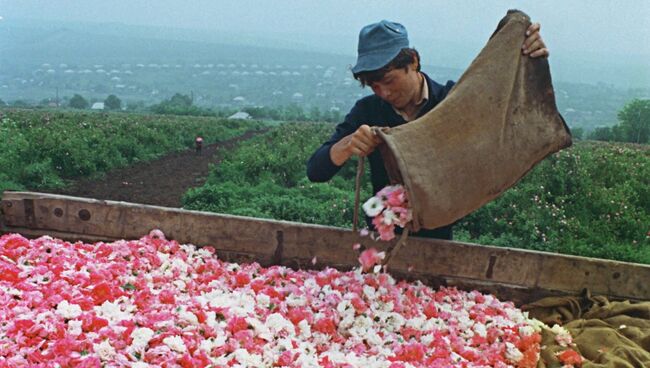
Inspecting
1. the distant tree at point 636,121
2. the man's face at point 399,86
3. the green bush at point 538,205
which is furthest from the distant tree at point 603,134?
the man's face at point 399,86

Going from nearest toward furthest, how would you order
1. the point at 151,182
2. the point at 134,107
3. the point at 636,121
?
the point at 151,182 → the point at 636,121 → the point at 134,107

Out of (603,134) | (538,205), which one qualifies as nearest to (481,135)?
(538,205)

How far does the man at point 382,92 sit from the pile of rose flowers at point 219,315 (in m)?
0.71

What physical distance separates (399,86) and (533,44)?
728mm

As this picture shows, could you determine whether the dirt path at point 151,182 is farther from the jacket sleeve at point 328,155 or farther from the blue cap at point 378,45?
the blue cap at point 378,45

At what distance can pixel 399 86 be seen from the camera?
293cm

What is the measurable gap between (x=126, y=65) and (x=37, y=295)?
119183mm

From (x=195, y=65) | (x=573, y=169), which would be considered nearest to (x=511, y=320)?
(x=573, y=169)

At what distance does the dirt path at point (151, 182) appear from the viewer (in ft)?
34.8

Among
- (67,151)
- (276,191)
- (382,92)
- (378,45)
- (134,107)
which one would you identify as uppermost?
(378,45)

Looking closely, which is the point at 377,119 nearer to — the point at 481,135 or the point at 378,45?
the point at 378,45

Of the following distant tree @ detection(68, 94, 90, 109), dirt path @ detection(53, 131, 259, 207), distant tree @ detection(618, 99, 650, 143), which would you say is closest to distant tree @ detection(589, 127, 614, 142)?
distant tree @ detection(618, 99, 650, 143)

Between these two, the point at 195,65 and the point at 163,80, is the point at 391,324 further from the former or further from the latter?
the point at 195,65

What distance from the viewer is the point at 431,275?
3.23m
